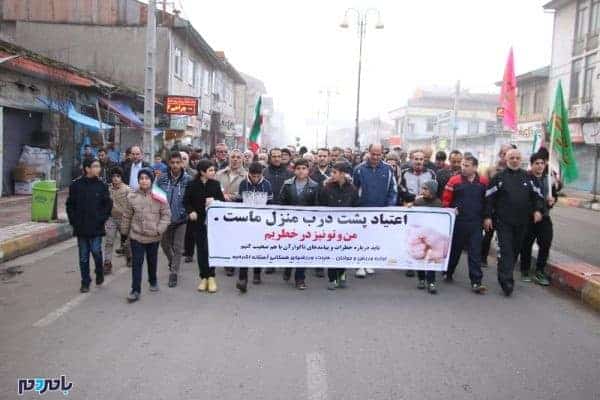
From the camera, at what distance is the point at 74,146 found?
17.5 m

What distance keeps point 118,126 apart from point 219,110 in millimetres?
16261

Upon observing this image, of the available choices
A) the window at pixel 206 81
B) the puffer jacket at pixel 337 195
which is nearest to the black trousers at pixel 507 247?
the puffer jacket at pixel 337 195

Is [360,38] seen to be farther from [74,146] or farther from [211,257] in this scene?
[211,257]

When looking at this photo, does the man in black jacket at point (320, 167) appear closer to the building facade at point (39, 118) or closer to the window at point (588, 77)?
the building facade at point (39, 118)

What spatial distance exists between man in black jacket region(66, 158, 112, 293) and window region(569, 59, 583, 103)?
3052 cm

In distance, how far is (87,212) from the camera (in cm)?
648

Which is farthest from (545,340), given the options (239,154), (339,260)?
(239,154)

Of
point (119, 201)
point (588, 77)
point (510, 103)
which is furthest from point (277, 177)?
point (588, 77)

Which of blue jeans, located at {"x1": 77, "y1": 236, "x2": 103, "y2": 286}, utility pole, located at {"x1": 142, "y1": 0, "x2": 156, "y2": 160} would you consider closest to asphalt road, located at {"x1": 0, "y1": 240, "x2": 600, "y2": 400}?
blue jeans, located at {"x1": 77, "y1": 236, "x2": 103, "y2": 286}

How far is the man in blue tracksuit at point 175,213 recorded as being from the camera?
23.4 ft

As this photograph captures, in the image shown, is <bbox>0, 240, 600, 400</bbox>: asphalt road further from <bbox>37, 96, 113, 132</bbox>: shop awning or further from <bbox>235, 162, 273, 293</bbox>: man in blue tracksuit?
<bbox>37, 96, 113, 132</bbox>: shop awning

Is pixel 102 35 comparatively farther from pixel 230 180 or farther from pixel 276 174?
pixel 276 174

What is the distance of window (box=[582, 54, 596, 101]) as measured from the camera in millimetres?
29350

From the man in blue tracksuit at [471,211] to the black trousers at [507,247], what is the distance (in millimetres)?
249
